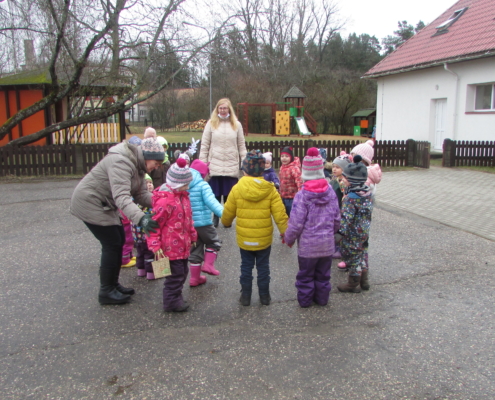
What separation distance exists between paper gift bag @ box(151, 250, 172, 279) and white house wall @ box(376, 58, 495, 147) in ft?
50.3

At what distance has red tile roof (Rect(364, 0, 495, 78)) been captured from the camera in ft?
52.4

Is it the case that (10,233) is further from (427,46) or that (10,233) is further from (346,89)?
(346,89)

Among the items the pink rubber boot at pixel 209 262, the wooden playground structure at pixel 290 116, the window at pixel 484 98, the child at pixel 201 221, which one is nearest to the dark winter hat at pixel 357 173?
the child at pixel 201 221

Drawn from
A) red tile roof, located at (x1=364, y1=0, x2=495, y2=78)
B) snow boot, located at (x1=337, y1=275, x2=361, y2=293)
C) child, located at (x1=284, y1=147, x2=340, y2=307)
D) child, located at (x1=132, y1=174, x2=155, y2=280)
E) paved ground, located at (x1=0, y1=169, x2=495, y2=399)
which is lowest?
paved ground, located at (x1=0, y1=169, x2=495, y2=399)

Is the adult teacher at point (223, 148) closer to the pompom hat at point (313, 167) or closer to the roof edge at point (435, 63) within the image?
the pompom hat at point (313, 167)

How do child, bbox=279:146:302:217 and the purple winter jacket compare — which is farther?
child, bbox=279:146:302:217

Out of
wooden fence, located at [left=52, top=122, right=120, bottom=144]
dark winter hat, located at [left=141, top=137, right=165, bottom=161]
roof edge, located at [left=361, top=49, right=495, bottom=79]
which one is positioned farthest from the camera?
wooden fence, located at [left=52, top=122, right=120, bottom=144]

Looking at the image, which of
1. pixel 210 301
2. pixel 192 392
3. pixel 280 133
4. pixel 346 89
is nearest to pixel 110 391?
pixel 192 392

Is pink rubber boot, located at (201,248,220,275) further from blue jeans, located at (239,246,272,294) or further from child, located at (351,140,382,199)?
child, located at (351,140,382,199)

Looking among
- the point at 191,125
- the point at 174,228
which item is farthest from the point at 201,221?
the point at 191,125

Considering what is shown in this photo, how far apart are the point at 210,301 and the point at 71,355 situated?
53.5 inches

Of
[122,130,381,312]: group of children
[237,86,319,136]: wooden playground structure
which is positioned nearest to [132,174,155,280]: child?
[122,130,381,312]: group of children

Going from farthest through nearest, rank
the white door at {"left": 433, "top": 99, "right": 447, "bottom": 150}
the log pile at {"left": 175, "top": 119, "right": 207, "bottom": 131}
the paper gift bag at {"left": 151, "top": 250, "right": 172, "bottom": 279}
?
the log pile at {"left": 175, "top": 119, "right": 207, "bottom": 131} < the white door at {"left": 433, "top": 99, "right": 447, "bottom": 150} < the paper gift bag at {"left": 151, "top": 250, "right": 172, "bottom": 279}

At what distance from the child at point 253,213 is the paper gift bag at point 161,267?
0.70 meters
